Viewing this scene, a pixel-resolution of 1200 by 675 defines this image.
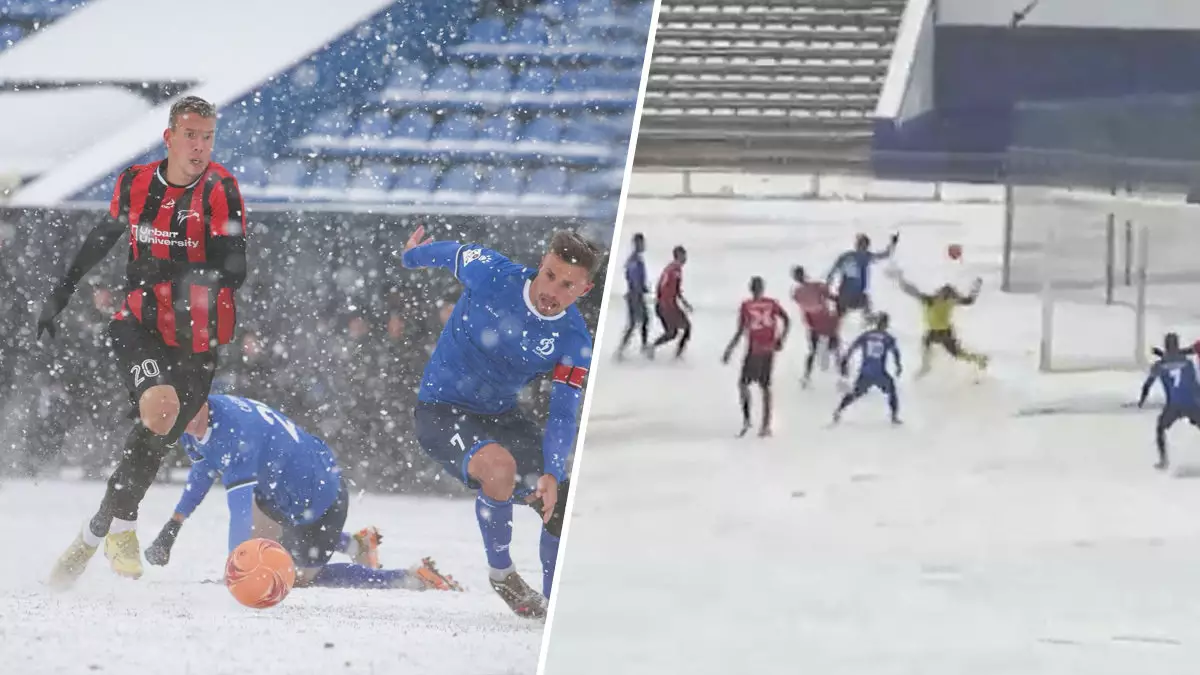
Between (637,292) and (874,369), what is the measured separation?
0.52 metres

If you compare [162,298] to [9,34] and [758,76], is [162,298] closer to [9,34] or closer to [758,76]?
[9,34]

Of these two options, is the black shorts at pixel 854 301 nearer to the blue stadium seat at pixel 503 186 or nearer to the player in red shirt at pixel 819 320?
the player in red shirt at pixel 819 320

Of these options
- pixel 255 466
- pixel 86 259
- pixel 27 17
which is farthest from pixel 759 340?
pixel 27 17

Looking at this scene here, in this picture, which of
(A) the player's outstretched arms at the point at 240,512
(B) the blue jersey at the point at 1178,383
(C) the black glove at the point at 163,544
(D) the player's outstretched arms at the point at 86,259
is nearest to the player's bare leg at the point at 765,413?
(B) the blue jersey at the point at 1178,383

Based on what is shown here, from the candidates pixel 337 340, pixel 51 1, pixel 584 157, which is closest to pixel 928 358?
pixel 584 157

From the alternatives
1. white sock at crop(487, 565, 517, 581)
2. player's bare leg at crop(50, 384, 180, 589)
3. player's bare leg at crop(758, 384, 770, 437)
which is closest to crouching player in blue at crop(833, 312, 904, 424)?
player's bare leg at crop(758, 384, 770, 437)

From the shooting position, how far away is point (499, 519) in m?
2.36

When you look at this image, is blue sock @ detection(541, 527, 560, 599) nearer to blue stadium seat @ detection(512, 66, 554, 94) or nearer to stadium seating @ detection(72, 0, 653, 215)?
stadium seating @ detection(72, 0, 653, 215)

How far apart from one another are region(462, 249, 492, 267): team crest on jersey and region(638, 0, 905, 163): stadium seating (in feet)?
1.33

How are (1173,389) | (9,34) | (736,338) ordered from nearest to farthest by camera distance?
(1173,389) < (736,338) < (9,34)

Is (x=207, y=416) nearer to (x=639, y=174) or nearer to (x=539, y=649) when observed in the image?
(x=539, y=649)

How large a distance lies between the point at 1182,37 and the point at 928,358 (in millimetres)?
867

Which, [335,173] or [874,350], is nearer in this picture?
[874,350]

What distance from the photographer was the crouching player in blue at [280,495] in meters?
2.36
